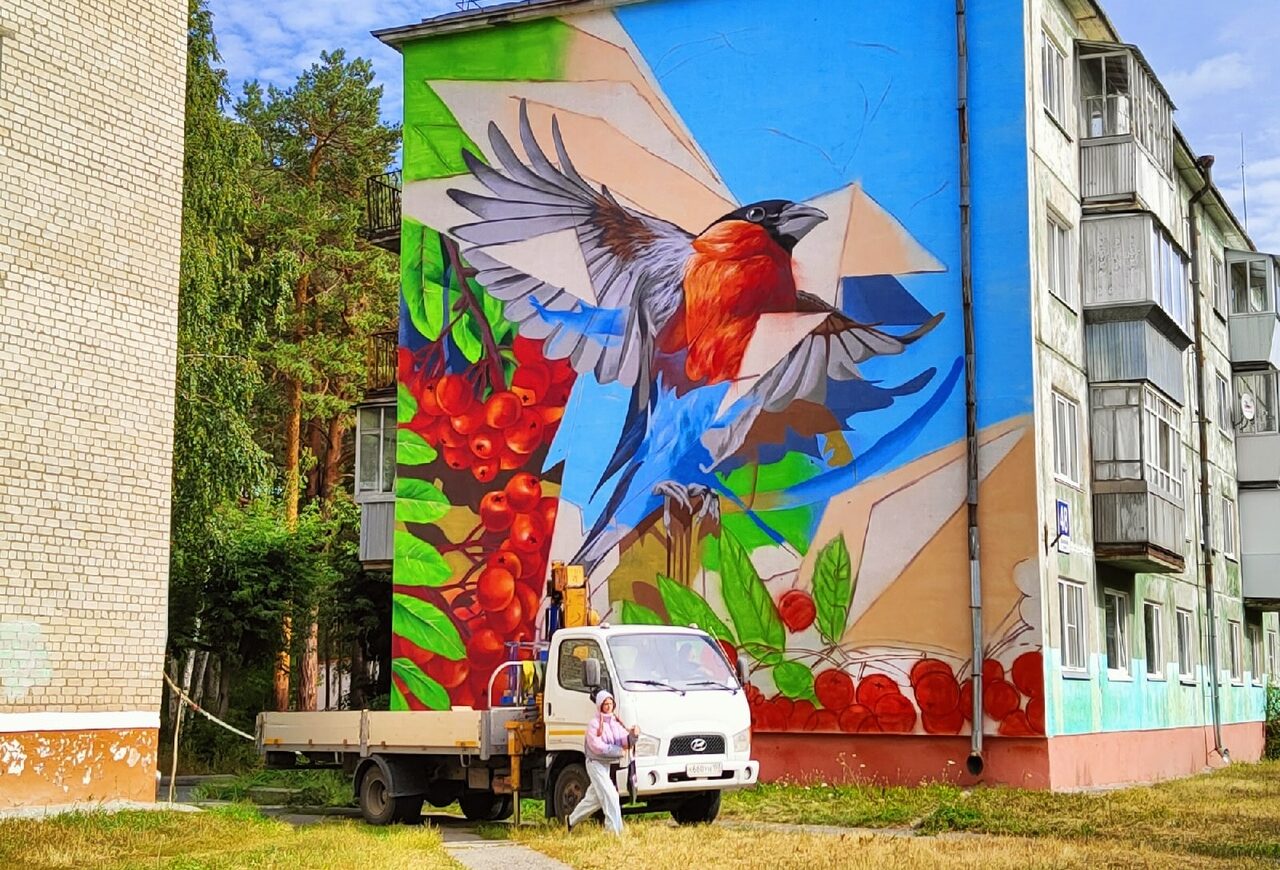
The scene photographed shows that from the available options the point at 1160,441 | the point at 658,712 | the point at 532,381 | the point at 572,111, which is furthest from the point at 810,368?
the point at 658,712

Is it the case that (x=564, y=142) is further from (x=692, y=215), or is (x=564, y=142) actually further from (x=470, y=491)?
(x=470, y=491)

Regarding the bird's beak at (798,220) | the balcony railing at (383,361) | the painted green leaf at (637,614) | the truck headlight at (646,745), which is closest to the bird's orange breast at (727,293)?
the bird's beak at (798,220)

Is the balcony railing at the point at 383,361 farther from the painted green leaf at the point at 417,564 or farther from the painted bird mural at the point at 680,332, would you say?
the painted bird mural at the point at 680,332

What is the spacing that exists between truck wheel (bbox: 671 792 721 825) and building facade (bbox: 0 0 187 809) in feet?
20.3

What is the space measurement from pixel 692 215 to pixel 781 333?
8.93 ft

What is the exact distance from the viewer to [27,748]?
1719 cm

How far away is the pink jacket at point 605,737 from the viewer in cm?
1705

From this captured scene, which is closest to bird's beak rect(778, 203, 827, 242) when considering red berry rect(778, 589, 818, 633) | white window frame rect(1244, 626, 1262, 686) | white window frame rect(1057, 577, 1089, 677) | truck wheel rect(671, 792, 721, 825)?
red berry rect(778, 589, 818, 633)

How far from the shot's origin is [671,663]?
18.9 meters

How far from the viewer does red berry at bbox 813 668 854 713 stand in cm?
2486

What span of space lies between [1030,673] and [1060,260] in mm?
7564

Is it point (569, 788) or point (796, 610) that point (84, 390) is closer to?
point (569, 788)

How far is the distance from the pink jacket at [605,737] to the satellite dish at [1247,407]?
2740cm

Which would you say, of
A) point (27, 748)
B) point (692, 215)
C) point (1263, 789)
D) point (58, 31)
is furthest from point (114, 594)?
point (1263, 789)
